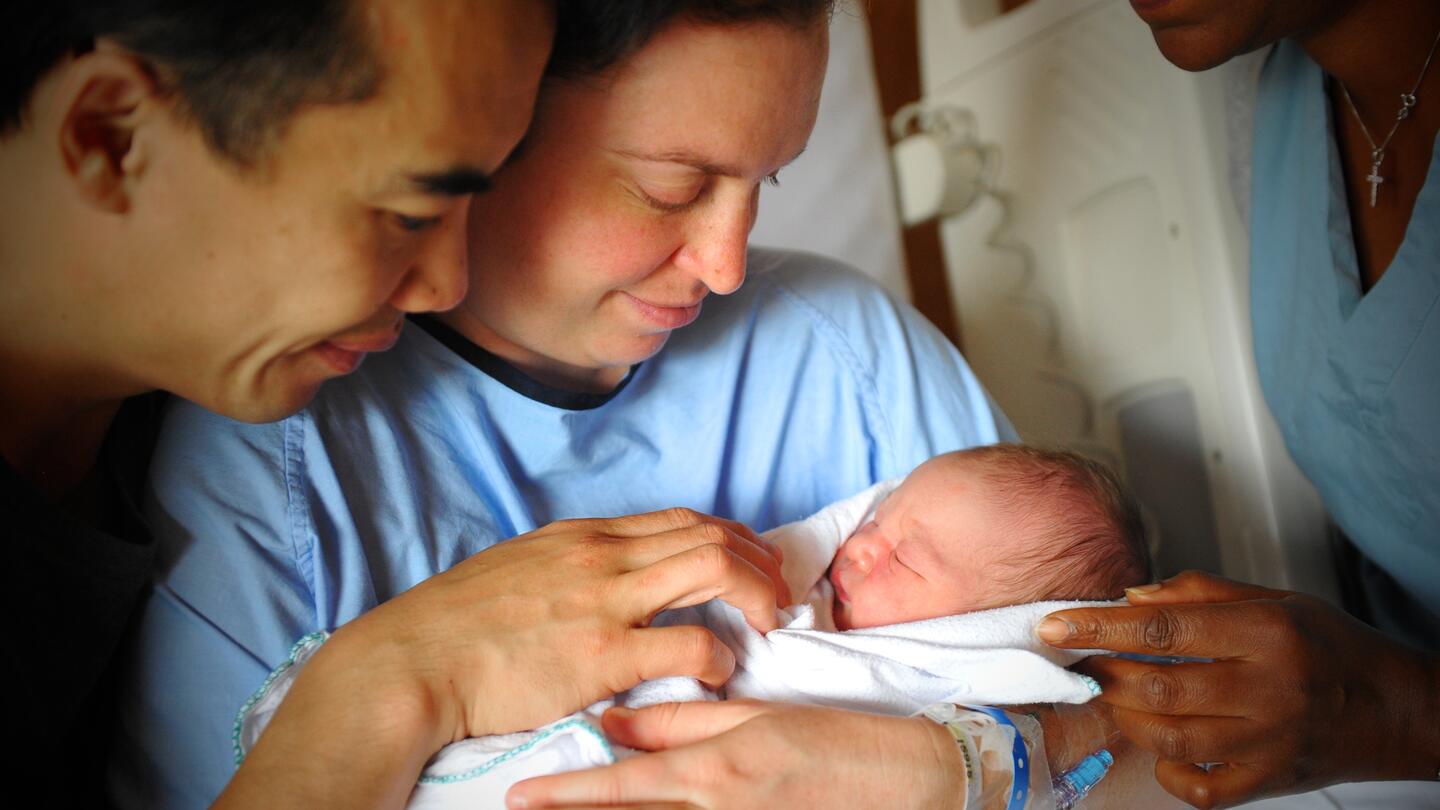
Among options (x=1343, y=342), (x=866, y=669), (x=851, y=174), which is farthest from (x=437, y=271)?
(x=851, y=174)

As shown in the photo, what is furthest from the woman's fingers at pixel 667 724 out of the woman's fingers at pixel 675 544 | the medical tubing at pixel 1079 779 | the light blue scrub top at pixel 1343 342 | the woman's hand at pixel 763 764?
the light blue scrub top at pixel 1343 342

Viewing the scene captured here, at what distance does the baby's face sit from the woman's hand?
0.73 feet

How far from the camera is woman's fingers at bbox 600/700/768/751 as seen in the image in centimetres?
85

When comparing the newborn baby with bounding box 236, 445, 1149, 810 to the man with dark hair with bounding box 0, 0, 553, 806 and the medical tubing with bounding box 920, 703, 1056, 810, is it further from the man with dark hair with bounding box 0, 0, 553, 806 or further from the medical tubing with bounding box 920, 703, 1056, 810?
the man with dark hair with bounding box 0, 0, 553, 806

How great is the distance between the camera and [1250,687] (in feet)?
3.30

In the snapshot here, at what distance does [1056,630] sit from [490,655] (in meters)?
0.49

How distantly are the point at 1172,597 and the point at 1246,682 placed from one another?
0.32 feet

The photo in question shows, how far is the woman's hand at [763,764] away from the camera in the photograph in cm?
77

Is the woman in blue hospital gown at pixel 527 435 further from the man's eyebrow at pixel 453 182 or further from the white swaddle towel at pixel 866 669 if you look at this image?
the man's eyebrow at pixel 453 182

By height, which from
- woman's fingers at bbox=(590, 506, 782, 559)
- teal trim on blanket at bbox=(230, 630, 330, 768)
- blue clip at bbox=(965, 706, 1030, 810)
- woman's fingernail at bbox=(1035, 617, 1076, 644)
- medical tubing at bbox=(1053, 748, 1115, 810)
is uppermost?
woman's fingers at bbox=(590, 506, 782, 559)

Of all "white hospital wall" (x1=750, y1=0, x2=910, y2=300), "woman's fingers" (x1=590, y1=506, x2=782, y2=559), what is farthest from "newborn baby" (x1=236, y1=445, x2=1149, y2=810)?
"white hospital wall" (x1=750, y1=0, x2=910, y2=300)

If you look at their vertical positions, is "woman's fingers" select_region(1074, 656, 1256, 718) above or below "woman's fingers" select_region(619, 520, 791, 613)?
below

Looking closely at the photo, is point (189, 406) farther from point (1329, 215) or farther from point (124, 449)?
point (1329, 215)

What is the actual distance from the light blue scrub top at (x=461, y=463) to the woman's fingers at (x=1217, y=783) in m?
0.45
